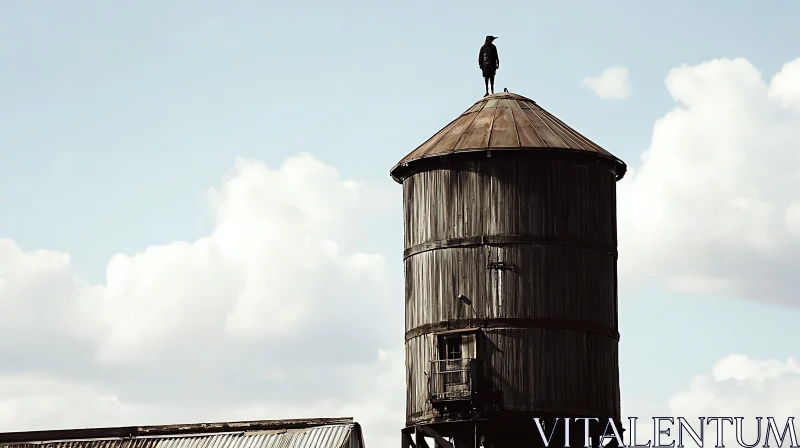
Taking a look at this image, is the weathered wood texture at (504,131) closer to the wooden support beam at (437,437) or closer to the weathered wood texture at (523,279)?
the weathered wood texture at (523,279)

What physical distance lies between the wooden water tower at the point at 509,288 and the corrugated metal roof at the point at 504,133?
7 cm

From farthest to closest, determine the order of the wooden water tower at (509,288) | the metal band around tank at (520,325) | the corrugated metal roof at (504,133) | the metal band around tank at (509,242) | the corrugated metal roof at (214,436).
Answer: the corrugated metal roof at (214,436)
the corrugated metal roof at (504,133)
the metal band around tank at (509,242)
the metal band around tank at (520,325)
the wooden water tower at (509,288)

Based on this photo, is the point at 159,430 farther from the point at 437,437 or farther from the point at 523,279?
the point at 523,279

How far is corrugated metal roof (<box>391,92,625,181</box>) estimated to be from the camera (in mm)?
60688

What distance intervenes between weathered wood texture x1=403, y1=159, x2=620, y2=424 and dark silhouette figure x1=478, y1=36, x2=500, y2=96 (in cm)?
531

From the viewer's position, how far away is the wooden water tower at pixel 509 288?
194ft

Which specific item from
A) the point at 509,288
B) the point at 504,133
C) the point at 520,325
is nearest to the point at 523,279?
the point at 509,288

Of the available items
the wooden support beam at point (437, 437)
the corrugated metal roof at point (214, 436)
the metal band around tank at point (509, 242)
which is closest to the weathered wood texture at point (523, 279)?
the metal band around tank at point (509, 242)

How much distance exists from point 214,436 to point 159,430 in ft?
6.06

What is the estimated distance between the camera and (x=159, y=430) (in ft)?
208

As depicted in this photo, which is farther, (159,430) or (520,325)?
(159,430)

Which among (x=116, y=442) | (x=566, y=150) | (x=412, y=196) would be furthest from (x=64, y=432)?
(x=566, y=150)

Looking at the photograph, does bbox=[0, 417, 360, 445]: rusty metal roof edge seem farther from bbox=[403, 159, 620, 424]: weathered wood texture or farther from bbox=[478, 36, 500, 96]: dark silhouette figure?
bbox=[478, 36, 500, 96]: dark silhouette figure

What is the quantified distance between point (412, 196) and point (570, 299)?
229 inches
